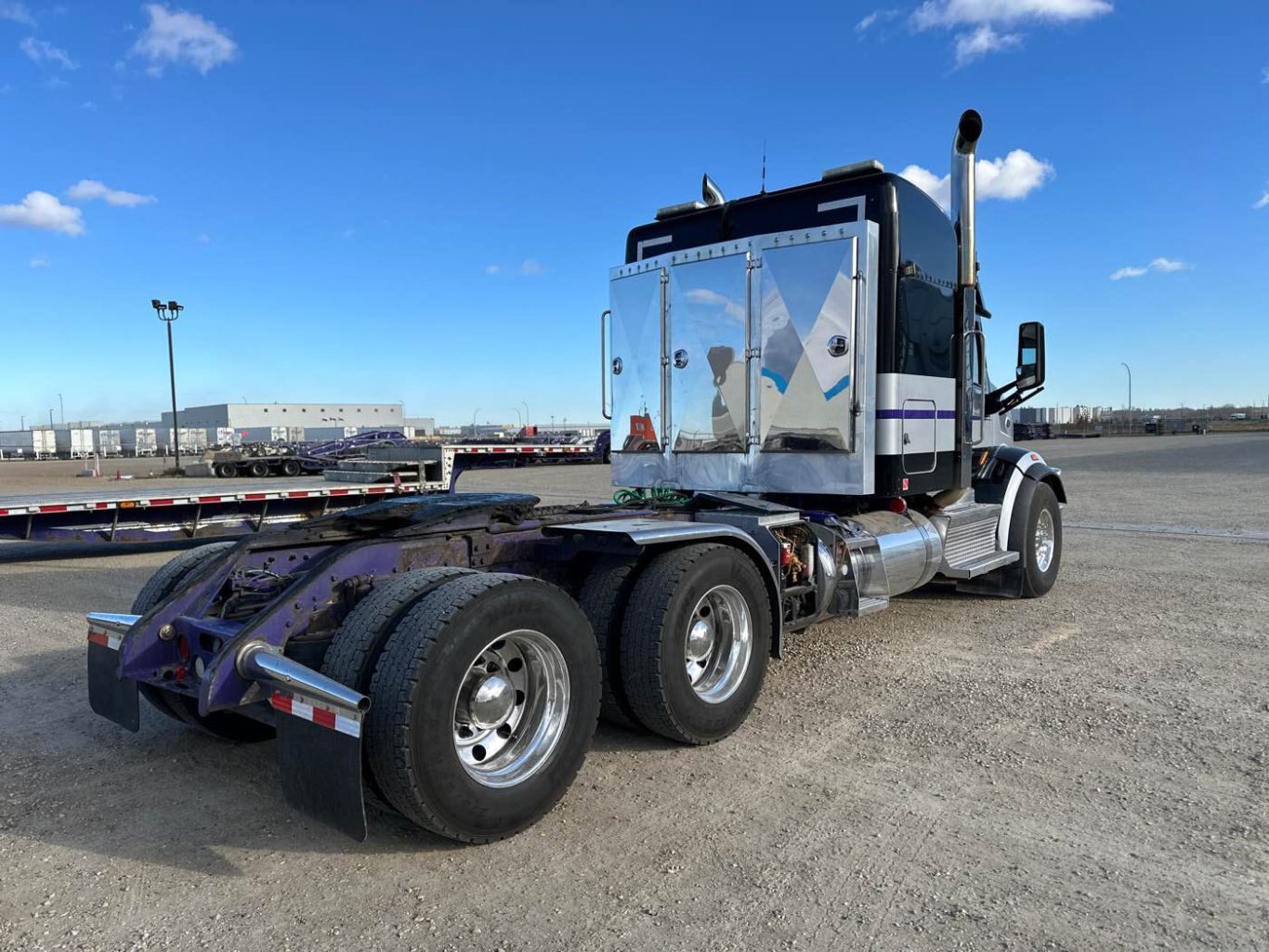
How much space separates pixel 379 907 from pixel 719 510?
3.11 meters

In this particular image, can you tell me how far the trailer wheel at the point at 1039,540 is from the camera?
759cm

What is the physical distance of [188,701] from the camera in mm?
4062

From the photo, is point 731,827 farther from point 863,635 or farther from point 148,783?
point 863,635

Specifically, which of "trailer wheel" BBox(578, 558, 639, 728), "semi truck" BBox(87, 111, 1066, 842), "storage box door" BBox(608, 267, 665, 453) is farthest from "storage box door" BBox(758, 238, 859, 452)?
"trailer wheel" BBox(578, 558, 639, 728)

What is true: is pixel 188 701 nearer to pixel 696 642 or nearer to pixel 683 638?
pixel 683 638

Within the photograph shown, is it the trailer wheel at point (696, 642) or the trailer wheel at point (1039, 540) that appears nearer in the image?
the trailer wheel at point (696, 642)

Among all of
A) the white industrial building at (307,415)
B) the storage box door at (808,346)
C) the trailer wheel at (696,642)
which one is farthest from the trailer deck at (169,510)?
the white industrial building at (307,415)

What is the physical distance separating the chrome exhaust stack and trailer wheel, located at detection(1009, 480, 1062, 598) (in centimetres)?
231

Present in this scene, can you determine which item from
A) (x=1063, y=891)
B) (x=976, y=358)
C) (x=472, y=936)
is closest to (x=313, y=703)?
(x=472, y=936)

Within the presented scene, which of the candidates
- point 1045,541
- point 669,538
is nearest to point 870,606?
point 669,538

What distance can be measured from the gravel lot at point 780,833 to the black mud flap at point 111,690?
0.37m

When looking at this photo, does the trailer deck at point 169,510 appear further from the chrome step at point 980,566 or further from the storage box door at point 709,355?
the chrome step at point 980,566

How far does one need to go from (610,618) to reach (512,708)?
80cm

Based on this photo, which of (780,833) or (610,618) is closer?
(780,833)
